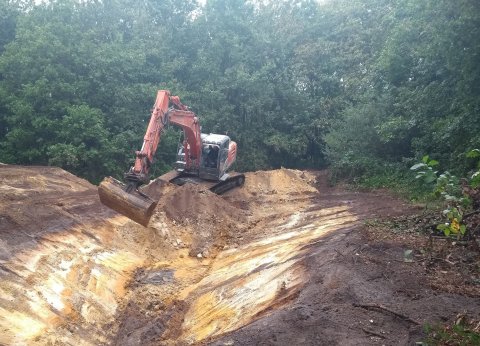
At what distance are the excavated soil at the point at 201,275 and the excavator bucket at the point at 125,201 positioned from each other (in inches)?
43.1

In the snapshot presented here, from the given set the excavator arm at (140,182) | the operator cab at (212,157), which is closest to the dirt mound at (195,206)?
the excavator arm at (140,182)

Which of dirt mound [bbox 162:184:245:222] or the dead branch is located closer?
the dead branch

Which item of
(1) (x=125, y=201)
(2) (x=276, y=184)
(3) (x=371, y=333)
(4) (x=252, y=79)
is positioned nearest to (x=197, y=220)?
(1) (x=125, y=201)

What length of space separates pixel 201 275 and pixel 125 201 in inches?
105

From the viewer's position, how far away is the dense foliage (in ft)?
58.8

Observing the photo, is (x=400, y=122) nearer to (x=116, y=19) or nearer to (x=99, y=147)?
(x=99, y=147)

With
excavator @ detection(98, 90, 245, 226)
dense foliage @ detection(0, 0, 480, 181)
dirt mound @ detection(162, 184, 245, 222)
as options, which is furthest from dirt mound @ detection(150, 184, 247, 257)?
dense foliage @ detection(0, 0, 480, 181)

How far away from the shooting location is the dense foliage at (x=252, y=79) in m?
17.9

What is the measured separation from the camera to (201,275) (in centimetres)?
1182

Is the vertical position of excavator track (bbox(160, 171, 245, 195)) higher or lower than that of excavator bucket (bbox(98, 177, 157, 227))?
lower

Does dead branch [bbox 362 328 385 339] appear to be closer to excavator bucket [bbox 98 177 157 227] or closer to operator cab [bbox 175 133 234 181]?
excavator bucket [bbox 98 177 157 227]

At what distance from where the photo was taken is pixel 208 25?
94.4ft

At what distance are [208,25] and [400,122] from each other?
1468 cm

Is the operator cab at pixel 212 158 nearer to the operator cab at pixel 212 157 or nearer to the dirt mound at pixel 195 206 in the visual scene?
→ the operator cab at pixel 212 157
